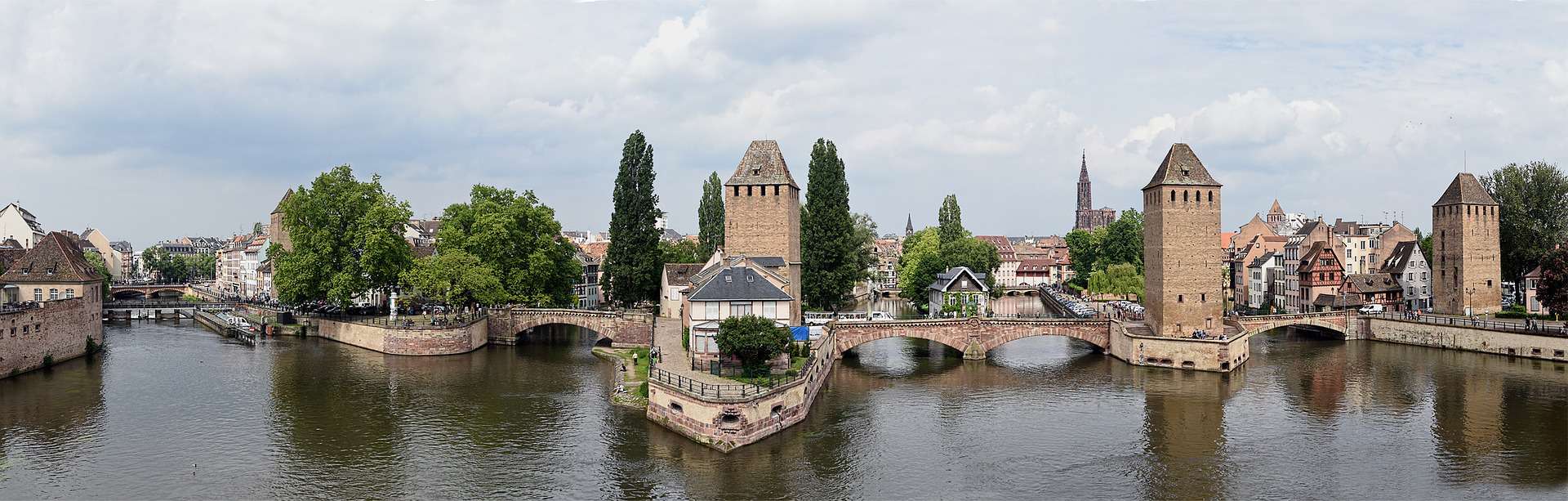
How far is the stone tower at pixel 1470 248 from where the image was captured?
6631 cm

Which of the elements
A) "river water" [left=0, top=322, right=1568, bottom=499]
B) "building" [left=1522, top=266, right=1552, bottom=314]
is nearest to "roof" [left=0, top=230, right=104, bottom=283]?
"river water" [left=0, top=322, right=1568, bottom=499]

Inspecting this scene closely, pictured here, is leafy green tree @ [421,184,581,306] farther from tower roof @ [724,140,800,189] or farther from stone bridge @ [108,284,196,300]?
stone bridge @ [108,284,196,300]

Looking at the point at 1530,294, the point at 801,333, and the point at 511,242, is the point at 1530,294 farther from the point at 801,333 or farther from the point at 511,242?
the point at 511,242

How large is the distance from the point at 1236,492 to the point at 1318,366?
29.4m

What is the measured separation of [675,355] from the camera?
4612 cm

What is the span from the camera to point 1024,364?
5438cm

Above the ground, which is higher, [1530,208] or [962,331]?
A: [1530,208]

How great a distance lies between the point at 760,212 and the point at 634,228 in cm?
1365

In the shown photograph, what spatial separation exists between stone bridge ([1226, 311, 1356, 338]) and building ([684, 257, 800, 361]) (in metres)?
30.2

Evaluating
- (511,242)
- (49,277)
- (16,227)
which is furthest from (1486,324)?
(16,227)

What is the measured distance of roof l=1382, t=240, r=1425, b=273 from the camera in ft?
248

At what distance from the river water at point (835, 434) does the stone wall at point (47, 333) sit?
1.27m

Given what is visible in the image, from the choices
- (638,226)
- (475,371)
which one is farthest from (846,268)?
(475,371)

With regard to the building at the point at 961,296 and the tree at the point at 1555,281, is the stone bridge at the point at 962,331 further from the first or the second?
the tree at the point at 1555,281
